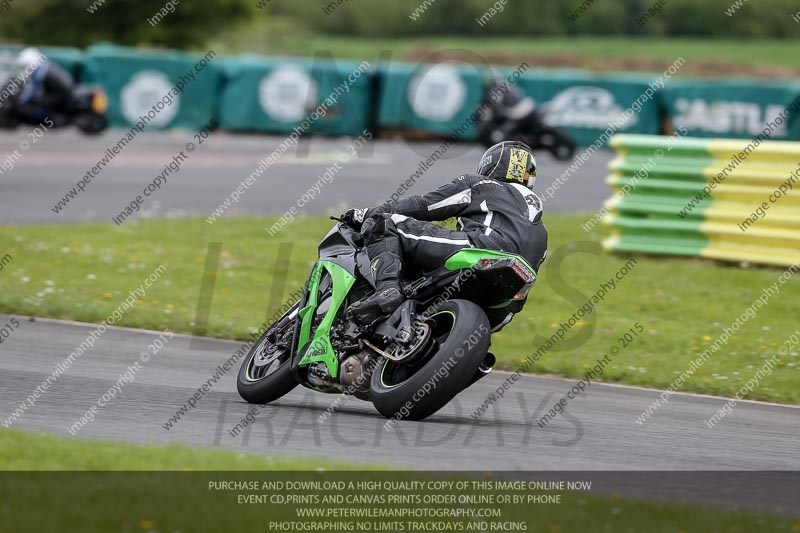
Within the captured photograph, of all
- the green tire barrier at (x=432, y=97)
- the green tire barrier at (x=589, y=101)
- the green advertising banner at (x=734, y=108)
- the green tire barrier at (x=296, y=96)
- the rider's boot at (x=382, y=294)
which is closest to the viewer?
the rider's boot at (x=382, y=294)

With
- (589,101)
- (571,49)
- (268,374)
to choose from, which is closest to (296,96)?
(589,101)

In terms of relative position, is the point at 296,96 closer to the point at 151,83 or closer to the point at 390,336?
the point at 151,83

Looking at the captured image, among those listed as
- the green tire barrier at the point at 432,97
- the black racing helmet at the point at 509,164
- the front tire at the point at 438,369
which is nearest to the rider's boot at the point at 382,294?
the front tire at the point at 438,369

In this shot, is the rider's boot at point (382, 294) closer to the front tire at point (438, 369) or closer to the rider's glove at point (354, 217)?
the front tire at point (438, 369)

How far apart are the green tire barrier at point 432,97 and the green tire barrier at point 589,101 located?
56.1 inches

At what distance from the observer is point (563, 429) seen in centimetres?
733

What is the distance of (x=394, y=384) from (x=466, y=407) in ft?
3.39

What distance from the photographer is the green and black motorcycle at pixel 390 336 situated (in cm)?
670

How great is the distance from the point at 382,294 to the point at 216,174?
15.3 meters

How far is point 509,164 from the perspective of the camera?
740cm

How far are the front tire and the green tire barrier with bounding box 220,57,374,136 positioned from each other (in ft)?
76.4
